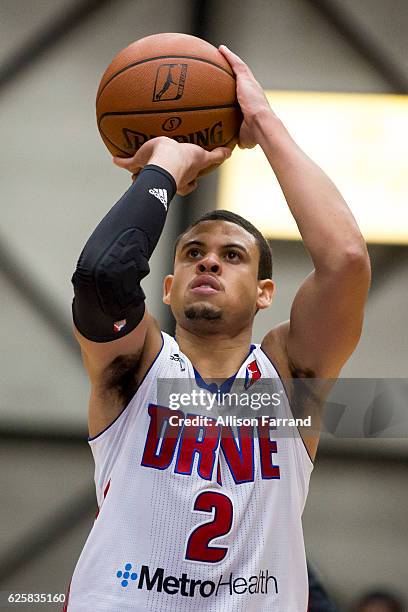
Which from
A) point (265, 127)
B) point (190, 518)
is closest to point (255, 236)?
point (265, 127)

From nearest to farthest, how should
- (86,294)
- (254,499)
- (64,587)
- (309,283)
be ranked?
(86,294)
(254,499)
(309,283)
(64,587)

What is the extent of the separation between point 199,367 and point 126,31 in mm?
3861

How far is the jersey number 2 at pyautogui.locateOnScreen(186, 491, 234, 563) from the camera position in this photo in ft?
8.89

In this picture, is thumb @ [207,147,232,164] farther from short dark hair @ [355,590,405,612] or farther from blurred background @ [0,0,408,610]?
short dark hair @ [355,590,405,612]

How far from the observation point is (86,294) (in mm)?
2574

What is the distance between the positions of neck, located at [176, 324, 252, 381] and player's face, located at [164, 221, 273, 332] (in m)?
0.05

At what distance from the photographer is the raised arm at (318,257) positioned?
2.89 meters

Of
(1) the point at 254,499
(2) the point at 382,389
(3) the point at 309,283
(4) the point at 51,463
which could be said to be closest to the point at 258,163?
(2) the point at 382,389

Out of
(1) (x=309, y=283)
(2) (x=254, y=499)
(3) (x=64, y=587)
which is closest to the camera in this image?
(2) (x=254, y=499)

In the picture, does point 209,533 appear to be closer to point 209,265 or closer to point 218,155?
point 209,265

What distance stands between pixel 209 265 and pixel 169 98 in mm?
603

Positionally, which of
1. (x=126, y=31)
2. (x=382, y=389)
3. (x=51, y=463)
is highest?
(x=126, y=31)

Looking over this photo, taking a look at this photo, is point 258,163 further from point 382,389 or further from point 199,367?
point 199,367

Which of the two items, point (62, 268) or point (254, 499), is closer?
point (254, 499)
